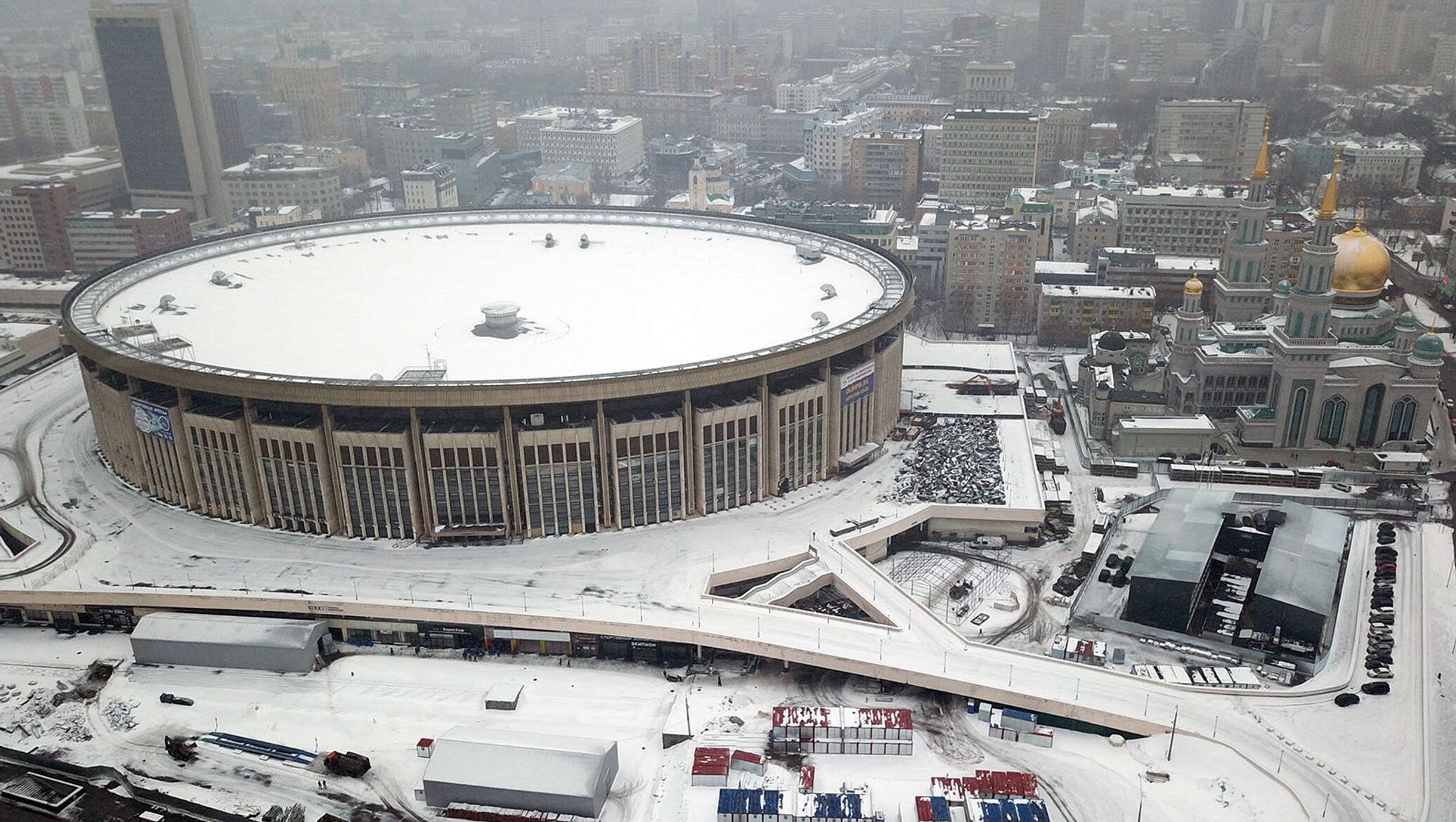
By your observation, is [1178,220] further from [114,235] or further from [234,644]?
[114,235]

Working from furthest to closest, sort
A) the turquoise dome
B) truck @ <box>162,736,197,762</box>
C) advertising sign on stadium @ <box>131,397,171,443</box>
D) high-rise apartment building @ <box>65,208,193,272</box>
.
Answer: high-rise apartment building @ <box>65,208,193,272</box> → the turquoise dome → advertising sign on stadium @ <box>131,397,171,443</box> → truck @ <box>162,736,197,762</box>

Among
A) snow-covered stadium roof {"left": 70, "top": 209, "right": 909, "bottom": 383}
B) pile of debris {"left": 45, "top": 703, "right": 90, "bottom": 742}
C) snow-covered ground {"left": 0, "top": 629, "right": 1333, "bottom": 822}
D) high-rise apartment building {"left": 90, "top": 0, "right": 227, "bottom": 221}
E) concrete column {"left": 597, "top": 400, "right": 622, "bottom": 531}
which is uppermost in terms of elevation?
high-rise apartment building {"left": 90, "top": 0, "right": 227, "bottom": 221}

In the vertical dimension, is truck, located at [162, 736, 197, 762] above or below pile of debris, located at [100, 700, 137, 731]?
above

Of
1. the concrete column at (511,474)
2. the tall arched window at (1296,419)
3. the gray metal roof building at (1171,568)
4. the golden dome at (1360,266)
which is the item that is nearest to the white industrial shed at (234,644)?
the concrete column at (511,474)

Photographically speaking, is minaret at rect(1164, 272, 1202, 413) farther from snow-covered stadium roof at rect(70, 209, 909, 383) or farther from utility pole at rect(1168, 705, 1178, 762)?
utility pole at rect(1168, 705, 1178, 762)

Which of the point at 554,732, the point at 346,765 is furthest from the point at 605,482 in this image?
the point at 346,765

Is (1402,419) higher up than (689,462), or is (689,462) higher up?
(689,462)

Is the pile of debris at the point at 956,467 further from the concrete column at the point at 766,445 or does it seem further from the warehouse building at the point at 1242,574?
the warehouse building at the point at 1242,574

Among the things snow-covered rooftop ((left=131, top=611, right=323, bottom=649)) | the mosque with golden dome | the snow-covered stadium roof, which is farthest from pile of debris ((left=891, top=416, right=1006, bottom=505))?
snow-covered rooftop ((left=131, top=611, right=323, bottom=649))
